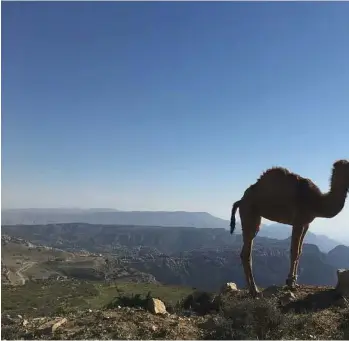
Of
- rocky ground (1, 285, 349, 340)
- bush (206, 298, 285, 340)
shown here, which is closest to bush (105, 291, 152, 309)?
rocky ground (1, 285, 349, 340)

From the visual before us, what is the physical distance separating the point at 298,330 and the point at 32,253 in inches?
7220

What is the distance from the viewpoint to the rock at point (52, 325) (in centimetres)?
851

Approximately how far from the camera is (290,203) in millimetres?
13172

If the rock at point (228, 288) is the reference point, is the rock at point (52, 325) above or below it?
below

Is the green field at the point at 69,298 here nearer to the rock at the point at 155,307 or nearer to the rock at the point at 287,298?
the rock at the point at 287,298

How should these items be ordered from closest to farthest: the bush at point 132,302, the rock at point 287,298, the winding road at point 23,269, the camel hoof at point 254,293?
the bush at point 132,302
the rock at point 287,298
the camel hoof at point 254,293
the winding road at point 23,269

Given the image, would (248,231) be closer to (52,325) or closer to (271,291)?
(271,291)

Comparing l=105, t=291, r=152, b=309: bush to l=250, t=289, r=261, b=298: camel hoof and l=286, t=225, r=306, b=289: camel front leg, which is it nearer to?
l=250, t=289, r=261, b=298: camel hoof

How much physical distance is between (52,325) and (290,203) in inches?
304

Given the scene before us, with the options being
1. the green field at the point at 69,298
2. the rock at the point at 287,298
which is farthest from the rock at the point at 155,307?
the green field at the point at 69,298

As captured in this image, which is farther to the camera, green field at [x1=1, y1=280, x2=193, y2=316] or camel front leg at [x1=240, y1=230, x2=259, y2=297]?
green field at [x1=1, y1=280, x2=193, y2=316]

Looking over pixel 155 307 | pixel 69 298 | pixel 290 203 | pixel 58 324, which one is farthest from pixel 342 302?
pixel 69 298

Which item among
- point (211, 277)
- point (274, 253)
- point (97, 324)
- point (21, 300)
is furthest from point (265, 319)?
point (274, 253)

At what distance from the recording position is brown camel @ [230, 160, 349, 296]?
13.0m
